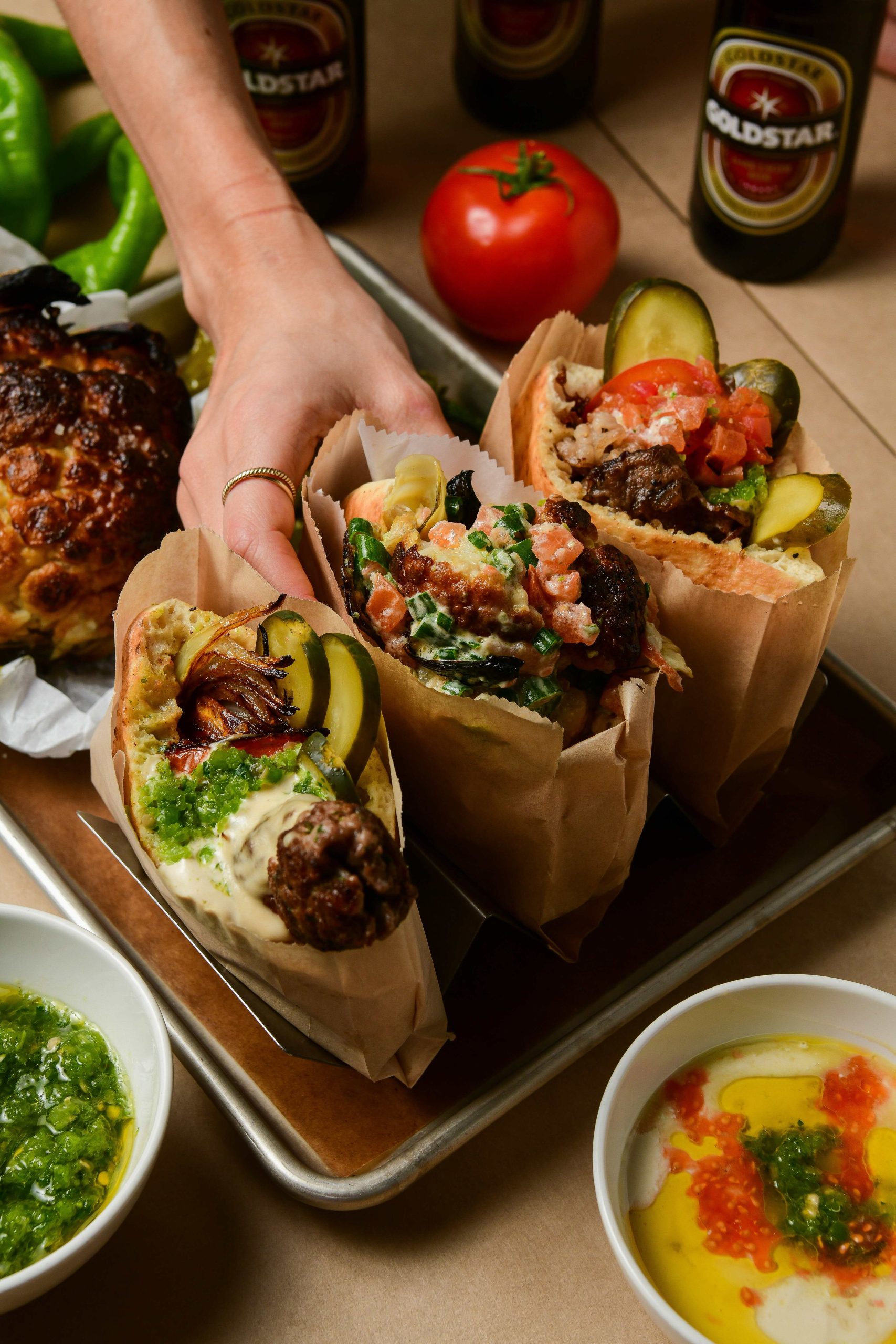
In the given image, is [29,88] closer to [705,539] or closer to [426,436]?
[426,436]

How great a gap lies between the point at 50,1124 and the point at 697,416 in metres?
1.11

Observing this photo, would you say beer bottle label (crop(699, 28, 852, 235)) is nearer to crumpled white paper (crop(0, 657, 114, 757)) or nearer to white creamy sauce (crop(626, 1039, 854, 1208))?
crumpled white paper (crop(0, 657, 114, 757))

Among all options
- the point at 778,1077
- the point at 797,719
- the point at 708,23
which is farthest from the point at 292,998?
the point at 708,23

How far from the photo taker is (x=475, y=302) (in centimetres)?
234

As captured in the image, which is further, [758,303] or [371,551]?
[758,303]

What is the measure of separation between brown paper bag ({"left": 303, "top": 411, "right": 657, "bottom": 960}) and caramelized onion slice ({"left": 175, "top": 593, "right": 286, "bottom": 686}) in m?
0.13

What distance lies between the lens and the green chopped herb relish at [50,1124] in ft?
3.79

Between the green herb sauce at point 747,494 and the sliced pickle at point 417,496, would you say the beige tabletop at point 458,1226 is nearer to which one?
the green herb sauce at point 747,494

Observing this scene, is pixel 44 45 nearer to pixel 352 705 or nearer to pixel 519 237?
pixel 519 237

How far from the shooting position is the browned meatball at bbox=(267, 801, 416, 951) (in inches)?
40.8

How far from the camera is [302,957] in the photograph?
45.3 inches

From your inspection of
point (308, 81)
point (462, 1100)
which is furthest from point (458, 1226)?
point (308, 81)

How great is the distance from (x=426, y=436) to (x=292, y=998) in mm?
711

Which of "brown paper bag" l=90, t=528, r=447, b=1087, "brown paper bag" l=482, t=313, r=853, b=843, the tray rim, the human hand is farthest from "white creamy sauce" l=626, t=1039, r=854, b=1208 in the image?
the human hand
